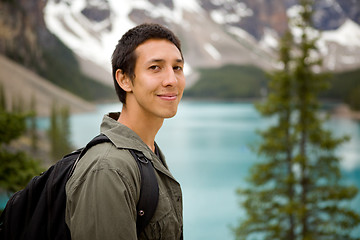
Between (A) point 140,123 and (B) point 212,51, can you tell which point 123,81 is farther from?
(B) point 212,51

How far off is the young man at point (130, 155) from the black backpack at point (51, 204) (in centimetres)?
2

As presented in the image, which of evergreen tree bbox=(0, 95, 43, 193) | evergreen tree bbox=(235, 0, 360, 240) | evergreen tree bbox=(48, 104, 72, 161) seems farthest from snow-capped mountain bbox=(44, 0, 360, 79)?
evergreen tree bbox=(0, 95, 43, 193)

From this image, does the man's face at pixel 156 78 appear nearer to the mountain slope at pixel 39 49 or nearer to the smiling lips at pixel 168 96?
the smiling lips at pixel 168 96

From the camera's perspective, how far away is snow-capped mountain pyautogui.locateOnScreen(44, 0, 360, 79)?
85.8 feet

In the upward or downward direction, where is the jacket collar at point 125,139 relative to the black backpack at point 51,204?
upward

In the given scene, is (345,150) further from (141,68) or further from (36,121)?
(141,68)

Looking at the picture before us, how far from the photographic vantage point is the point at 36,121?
14.6 meters

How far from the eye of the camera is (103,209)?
32.1 inches

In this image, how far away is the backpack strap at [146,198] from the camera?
90cm

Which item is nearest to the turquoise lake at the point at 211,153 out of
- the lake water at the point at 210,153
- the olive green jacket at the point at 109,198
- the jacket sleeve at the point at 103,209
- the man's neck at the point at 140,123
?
the lake water at the point at 210,153

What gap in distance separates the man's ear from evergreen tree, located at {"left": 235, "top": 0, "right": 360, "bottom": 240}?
6679 mm

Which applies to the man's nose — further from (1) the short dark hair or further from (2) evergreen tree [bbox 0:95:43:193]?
(2) evergreen tree [bbox 0:95:43:193]

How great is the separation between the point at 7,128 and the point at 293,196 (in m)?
6.84

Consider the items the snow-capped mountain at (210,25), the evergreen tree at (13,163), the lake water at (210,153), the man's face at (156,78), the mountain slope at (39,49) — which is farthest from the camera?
the snow-capped mountain at (210,25)
